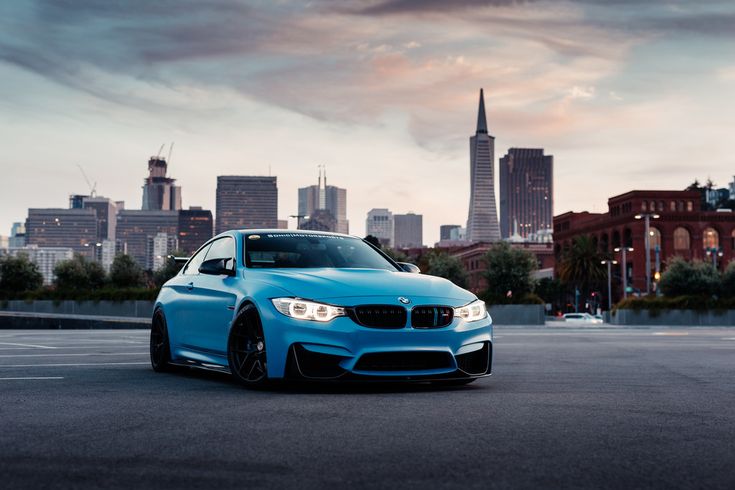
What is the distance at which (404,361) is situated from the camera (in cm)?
859

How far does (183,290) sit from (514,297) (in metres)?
46.5

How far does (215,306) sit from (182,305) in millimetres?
1061

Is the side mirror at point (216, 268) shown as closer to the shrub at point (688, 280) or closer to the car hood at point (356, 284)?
the car hood at point (356, 284)

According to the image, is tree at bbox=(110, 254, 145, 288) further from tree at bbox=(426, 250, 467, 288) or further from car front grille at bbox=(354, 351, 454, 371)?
car front grille at bbox=(354, 351, 454, 371)

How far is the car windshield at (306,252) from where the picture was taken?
32.7 ft

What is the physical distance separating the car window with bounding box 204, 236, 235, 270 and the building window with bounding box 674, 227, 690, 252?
327 feet

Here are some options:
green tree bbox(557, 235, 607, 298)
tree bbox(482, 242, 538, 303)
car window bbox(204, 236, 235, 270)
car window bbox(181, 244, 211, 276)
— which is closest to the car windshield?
car window bbox(204, 236, 235, 270)

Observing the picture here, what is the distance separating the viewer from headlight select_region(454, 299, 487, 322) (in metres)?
8.91

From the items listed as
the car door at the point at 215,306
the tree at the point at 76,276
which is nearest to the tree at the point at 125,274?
the tree at the point at 76,276

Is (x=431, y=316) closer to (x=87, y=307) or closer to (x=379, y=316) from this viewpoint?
(x=379, y=316)

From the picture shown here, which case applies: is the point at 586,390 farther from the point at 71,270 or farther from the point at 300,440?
the point at 71,270

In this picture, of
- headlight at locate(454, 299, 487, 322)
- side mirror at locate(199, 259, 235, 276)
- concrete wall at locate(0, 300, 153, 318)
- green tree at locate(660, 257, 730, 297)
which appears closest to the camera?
headlight at locate(454, 299, 487, 322)

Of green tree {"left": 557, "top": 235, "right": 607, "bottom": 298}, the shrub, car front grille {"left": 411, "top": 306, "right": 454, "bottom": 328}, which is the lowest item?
car front grille {"left": 411, "top": 306, "right": 454, "bottom": 328}

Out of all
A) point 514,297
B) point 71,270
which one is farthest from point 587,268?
point 71,270
